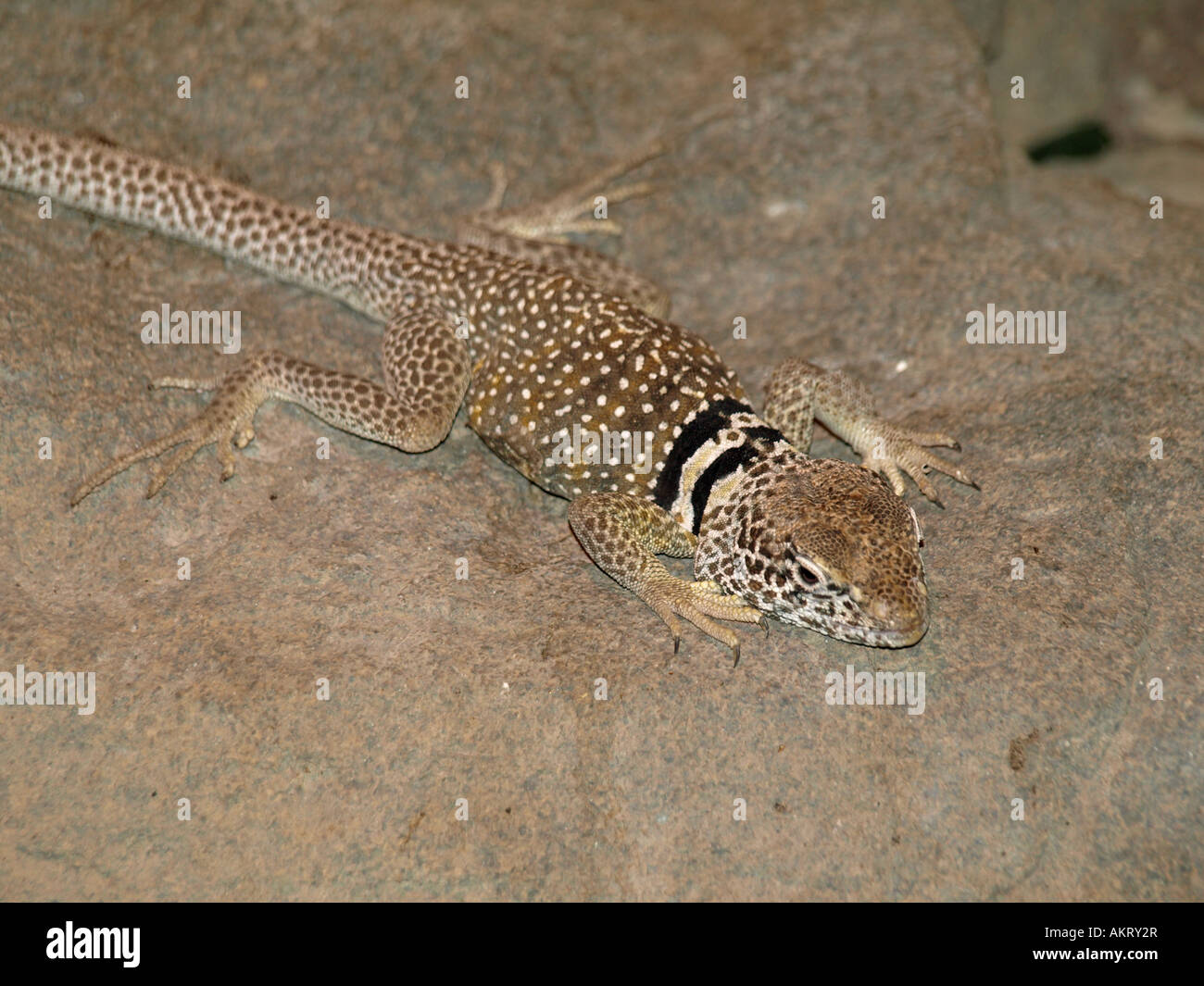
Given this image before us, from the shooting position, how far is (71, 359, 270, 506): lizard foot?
651 cm

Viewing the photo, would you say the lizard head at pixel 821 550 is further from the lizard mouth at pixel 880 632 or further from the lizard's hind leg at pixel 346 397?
the lizard's hind leg at pixel 346 397

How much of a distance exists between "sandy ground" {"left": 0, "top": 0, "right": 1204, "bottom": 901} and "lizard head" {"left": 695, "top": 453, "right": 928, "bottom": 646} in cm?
36

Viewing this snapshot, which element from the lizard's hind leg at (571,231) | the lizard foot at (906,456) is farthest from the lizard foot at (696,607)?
the lizard's hind leg at (571,231)

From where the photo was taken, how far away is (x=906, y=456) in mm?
6566

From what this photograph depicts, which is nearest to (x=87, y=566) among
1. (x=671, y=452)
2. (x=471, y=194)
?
(x=671, y=452)

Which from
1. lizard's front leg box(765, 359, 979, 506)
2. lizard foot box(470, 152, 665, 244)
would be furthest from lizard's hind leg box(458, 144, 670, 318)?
lizard's front leg box(765, 359, 979, 506)

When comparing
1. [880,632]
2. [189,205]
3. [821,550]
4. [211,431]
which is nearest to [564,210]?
[189,205]

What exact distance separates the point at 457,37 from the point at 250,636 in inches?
234

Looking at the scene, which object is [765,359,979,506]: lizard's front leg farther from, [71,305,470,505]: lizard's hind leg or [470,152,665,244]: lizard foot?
[470,152,665,244]: lizard foot

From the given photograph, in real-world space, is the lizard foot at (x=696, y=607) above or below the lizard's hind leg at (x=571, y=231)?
below

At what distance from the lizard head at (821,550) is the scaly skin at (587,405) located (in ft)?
0.04

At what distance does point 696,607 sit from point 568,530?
4.27ft

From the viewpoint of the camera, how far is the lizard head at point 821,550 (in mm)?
5266

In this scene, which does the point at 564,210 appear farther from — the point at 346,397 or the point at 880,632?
→ the point at 880,632
